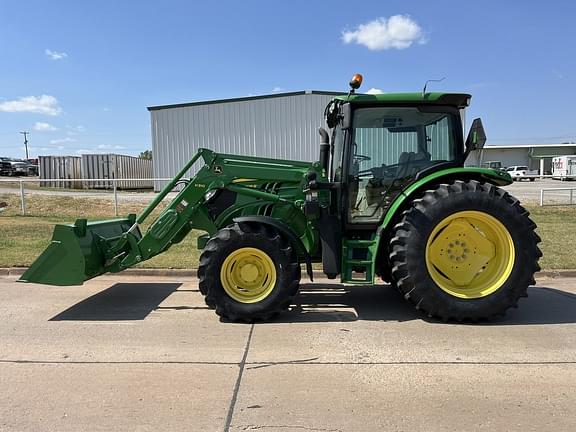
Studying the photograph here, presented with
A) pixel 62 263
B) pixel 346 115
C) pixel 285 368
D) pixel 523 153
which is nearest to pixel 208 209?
pixel 62 263

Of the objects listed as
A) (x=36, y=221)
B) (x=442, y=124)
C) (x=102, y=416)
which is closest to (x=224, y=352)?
(x=102, y=416)

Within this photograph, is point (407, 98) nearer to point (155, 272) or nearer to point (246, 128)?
point (155, 272)

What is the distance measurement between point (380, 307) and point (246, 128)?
20.7 metres

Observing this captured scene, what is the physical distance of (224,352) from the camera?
4.26 metres

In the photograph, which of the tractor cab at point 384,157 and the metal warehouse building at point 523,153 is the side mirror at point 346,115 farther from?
the metal warehouse building at point 523,153

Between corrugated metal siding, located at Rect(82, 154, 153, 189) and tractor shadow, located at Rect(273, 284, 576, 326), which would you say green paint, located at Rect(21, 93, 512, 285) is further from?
corrugated metal siding, located at Rect(82, 154, 153, 189)

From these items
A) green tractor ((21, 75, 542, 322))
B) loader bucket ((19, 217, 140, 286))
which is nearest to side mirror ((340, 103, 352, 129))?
green tractor ((21, 75, 542, 322))

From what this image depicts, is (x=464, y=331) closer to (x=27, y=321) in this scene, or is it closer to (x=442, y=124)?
(x=442, y=124)

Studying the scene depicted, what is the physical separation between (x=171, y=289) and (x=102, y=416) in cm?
346

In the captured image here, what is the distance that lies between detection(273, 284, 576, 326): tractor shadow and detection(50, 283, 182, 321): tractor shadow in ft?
5.49

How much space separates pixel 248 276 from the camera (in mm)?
5141

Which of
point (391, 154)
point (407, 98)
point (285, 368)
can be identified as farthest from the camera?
point (391, 154)

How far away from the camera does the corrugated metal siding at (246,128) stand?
2503 centimetres

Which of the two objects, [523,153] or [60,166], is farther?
[523,153]
